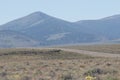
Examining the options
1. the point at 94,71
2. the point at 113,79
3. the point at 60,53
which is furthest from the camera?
the point at 60,53

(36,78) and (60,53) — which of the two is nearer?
(36,78)

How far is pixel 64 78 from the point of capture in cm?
2309

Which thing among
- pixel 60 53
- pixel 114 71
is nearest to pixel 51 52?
pixel 60 53

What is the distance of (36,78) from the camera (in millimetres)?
23828

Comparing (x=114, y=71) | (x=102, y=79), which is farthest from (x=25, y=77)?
(x=114, y=71)

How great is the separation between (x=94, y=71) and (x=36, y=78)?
4.80 m

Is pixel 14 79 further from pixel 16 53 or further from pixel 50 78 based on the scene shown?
pixel 16 53

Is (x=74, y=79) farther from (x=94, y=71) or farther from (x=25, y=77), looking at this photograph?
(x=94, y=71)

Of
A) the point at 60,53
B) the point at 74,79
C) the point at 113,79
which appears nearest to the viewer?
the point at 113,79

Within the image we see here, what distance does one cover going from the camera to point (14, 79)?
22812 mm

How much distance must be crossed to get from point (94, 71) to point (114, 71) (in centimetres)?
135

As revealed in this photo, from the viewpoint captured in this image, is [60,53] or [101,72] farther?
[60,53]

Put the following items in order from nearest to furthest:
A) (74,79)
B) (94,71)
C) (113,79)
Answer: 1. (113,79)
2. (74,79)
3. (94,71)

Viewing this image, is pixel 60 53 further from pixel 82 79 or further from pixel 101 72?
pixel 82 79
